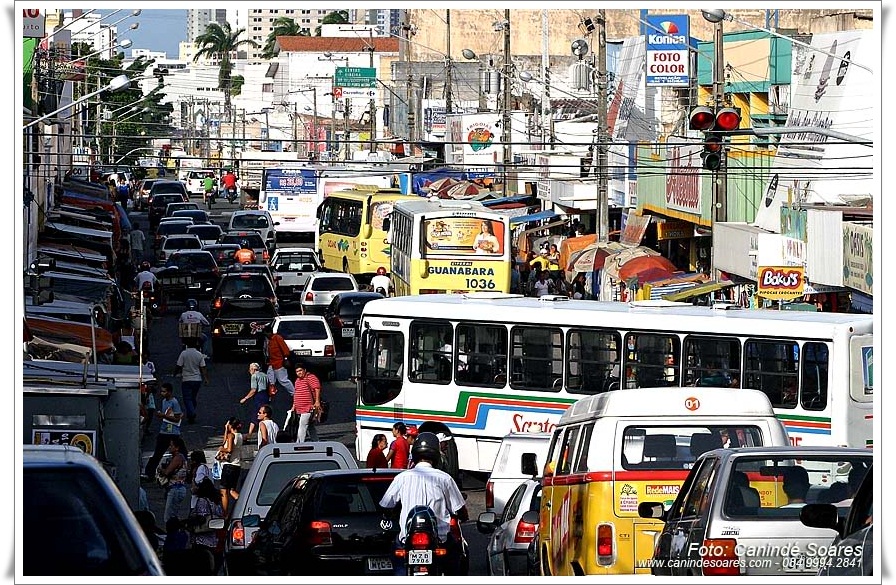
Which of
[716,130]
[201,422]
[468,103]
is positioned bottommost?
[201,422]

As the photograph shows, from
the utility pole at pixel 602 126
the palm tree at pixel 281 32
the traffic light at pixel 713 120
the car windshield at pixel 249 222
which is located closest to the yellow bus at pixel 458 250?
the utility pole at pixel 602 126

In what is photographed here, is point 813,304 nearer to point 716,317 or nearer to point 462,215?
point 462,215

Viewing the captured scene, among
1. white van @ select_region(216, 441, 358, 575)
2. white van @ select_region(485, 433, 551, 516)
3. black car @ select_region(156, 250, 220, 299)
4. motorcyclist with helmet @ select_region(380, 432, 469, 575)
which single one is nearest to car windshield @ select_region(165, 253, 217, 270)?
black car @ select_region(156, 250, 220, 299)

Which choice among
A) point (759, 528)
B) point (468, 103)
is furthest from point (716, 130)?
point (468, 103)

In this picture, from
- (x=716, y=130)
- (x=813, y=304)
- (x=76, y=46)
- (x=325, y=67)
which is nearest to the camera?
(x=716, y=130)

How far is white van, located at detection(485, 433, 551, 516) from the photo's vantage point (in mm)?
17594

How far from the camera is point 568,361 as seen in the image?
2242 cm

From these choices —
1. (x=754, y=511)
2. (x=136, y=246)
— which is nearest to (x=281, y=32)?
(x=136, y=246)

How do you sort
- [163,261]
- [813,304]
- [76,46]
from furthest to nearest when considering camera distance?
[76,46]
[163,261]
[813,304]

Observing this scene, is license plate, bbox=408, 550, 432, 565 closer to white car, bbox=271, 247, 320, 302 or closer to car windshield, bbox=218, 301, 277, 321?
car windshield, bbox=218, 301, 277, 321

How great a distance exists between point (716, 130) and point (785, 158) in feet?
37.0

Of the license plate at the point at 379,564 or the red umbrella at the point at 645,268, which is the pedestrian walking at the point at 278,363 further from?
the license plate at the point at 379,564

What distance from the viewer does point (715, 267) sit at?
120 feet

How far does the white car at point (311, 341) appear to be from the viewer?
1285 inches
